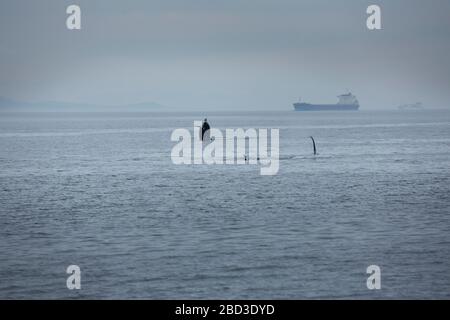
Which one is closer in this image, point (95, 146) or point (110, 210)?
point (110, 210)

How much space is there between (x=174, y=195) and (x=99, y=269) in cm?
2080

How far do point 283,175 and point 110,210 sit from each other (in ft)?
68.3

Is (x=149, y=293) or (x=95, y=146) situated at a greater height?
(x=95, y=146)

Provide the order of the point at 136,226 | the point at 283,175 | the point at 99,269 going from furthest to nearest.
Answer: the point at 283,175 → the point at 136,226 → the point at 99,269

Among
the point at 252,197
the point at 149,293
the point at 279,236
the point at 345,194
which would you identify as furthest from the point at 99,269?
the point at 345,194

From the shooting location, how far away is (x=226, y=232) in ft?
114

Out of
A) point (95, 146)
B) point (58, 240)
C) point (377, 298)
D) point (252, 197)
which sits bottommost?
point (377, 298)

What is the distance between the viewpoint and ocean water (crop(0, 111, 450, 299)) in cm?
2623

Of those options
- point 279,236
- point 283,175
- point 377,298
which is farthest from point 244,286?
point 283,175

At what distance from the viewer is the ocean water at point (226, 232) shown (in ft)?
86.1

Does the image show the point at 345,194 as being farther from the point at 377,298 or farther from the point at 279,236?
the point at 377,298

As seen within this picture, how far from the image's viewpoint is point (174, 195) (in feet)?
160

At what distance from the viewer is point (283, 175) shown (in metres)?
60.9

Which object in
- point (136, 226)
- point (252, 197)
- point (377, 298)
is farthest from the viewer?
point (252, 197)
